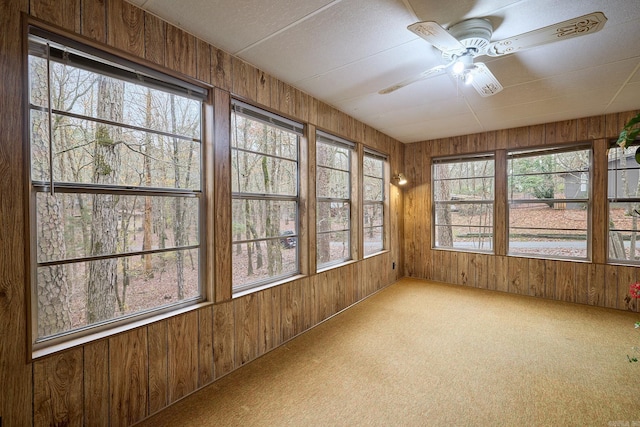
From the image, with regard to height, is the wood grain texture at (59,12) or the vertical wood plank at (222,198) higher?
the wood grain texture at (59,12)

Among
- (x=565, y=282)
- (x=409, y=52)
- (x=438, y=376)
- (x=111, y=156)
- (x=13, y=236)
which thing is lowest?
(x=438, y=376)

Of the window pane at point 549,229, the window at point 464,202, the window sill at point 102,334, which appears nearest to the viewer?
the window sill at point 102,334

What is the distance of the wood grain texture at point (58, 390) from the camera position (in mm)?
1390

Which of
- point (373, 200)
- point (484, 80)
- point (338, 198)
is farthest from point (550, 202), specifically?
point (338, 198)

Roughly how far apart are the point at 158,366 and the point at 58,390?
495mm

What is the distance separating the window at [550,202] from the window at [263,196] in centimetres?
349

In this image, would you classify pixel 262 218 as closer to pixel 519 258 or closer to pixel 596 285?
pixel 519 258

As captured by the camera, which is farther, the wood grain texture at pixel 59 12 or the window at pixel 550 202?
the window at pixel 550 202

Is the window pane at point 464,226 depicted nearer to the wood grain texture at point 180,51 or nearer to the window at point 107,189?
the window at point 107,189

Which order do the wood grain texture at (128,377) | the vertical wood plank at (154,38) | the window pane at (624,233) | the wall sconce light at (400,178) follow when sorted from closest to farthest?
the wood grain texture at (128,377), the vertical wood plank at (154,38), the window pane at (624,233), the wall sconce light at (400,178)

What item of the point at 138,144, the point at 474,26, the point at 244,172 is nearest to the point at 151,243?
the point at 138,144

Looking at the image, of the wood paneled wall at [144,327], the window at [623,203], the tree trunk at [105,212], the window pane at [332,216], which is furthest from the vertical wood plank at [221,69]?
the window at [623,203]

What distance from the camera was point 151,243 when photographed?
190 centimetres

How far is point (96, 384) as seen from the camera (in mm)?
1576
